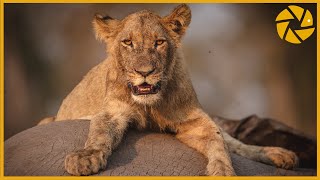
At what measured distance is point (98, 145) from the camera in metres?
3.72

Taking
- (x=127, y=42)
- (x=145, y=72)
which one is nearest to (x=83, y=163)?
(x=145, y=72)

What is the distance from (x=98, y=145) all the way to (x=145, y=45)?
777 millimetres

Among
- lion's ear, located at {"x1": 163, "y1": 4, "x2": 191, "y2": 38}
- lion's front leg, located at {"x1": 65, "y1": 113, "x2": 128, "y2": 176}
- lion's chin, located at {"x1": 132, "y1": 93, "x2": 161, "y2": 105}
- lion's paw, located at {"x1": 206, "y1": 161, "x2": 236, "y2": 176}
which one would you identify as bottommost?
lion's paw, located at {"x1": 206, "y1": 161, "x2": 236, "y2": 176}

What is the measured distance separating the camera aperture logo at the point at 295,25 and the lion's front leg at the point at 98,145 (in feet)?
5.22

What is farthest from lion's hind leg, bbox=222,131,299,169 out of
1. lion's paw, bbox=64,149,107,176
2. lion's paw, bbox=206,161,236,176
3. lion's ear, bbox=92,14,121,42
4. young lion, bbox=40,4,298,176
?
lion's paw, bbox=64,149,107,176

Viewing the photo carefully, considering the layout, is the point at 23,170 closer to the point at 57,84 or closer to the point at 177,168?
the point at 177,168

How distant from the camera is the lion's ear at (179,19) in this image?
443 cm

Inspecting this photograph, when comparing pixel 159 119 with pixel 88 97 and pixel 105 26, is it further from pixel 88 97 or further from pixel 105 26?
pixel 88 97

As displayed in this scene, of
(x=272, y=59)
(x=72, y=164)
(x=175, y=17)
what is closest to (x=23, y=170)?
(x=72, y=164)

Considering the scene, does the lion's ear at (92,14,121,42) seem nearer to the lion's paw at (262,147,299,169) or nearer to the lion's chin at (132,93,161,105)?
the lion's chin at (132,93,161,105)

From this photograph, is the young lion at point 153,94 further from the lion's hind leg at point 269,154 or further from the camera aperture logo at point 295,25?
the camera aperture logo at point 295,25

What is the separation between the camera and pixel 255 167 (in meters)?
4.34

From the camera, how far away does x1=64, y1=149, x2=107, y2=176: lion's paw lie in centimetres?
344

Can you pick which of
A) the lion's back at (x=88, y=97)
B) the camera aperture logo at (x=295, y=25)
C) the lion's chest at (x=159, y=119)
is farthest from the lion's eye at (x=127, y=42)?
the camera aperture logo at (x=295, y=25)
